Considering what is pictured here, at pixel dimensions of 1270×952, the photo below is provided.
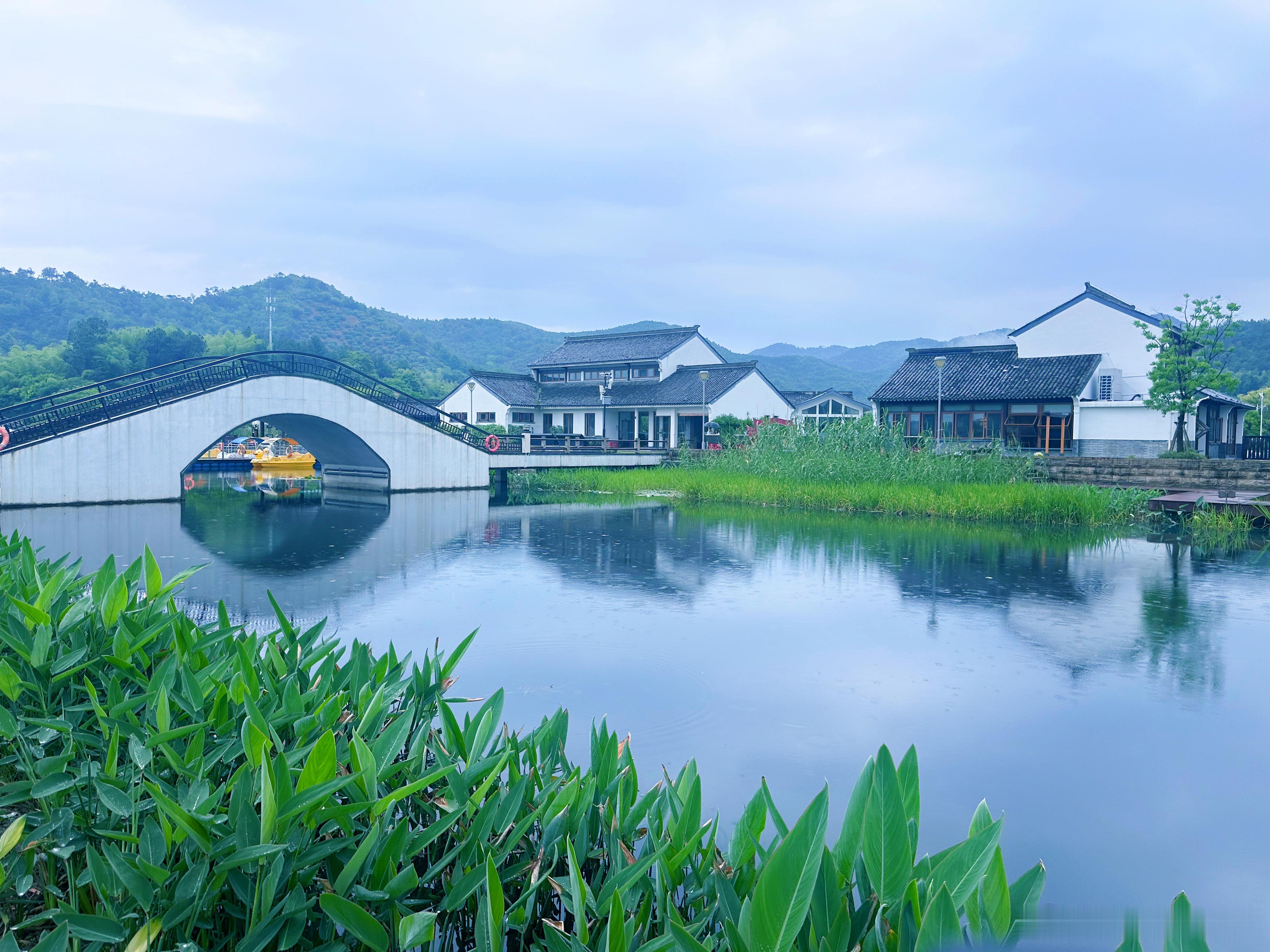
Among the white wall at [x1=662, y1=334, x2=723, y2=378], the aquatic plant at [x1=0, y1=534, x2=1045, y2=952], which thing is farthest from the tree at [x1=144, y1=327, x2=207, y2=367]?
the aquatic plant at [x1=0, y1=534, x2=1045, y2=952]

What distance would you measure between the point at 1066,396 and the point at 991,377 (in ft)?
11.0

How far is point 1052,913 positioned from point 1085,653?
19.7ft

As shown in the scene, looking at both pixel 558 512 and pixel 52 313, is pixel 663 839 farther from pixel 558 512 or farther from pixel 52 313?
pixel 52 313

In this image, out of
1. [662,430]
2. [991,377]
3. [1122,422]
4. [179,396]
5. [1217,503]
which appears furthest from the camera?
[662,430]

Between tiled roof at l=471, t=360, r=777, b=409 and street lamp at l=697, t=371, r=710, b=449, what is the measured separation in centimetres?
20

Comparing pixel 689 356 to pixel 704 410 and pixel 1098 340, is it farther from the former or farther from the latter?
pixel 1098 340

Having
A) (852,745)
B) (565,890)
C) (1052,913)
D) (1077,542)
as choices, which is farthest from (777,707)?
(1077,542)

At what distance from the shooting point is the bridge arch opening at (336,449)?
22359 mm

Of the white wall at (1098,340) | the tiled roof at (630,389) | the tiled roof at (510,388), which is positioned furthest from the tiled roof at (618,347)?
the white wall at (1098,340)

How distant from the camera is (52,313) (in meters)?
57.8

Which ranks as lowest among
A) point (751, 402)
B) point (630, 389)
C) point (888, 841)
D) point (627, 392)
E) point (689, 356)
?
point (888, 841)

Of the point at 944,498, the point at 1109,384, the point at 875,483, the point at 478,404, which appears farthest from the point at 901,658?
→ the point at 478,404

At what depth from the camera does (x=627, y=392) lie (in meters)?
39.1

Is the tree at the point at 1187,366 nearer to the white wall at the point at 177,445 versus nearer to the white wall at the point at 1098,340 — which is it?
the white wall at the point at 1098,340
